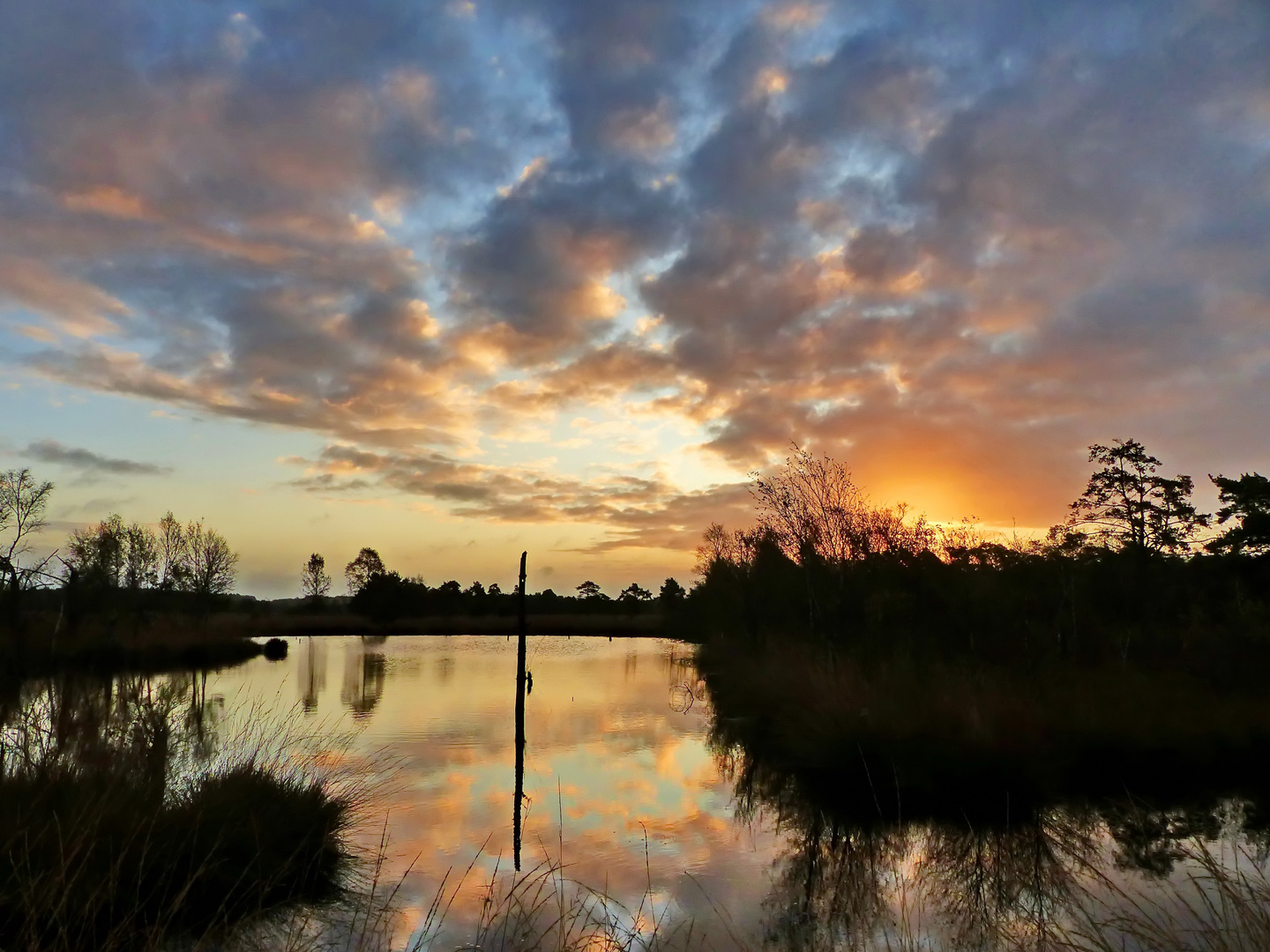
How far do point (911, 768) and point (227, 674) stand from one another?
3340cm

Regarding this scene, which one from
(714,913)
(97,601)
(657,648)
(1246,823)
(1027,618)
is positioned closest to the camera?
(714,913)

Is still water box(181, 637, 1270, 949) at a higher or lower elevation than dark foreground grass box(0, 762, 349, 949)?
lower

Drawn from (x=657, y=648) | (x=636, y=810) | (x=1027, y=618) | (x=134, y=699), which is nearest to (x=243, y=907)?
(x=134, y=699)

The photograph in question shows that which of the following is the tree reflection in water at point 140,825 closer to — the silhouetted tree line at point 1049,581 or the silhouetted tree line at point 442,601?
the silhouetted tree line at point 1049,581

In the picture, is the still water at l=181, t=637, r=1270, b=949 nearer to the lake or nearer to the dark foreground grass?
the lake

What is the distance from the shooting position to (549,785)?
52.3 ft

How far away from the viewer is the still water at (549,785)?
32.6ft

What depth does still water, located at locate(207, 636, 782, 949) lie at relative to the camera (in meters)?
9.93

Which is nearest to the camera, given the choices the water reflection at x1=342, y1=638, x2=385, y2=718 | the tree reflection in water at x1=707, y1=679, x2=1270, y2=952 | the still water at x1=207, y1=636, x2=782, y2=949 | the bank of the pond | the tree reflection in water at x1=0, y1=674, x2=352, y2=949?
the tree reflection in water at x1=0, y1=674, x2=352, y2=949

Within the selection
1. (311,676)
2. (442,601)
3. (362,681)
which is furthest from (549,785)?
(442,601)

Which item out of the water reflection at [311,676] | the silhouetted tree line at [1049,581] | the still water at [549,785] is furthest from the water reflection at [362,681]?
the silhouetted tree line at [1049,581]

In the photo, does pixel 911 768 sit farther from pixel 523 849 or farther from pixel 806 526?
pixel 806 526

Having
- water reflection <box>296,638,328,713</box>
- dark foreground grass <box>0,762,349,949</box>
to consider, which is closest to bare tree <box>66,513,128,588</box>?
water reflection <box>296,638,328,713</box>

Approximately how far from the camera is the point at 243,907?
8156 mm
